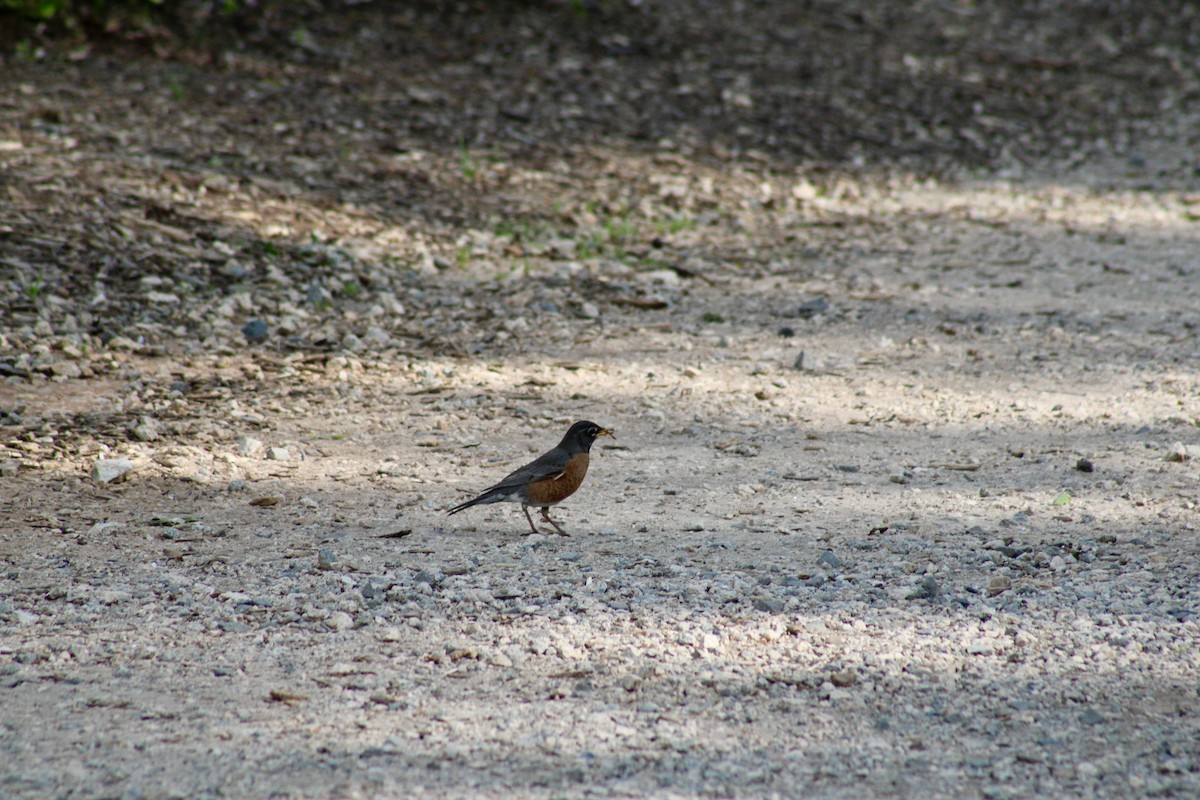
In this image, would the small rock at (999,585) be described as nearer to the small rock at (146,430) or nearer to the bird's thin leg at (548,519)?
the bird's thin leg at (548,519)

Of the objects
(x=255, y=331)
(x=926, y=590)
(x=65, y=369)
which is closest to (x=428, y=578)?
(x=926, y=590)

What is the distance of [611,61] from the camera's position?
11492 millimetres

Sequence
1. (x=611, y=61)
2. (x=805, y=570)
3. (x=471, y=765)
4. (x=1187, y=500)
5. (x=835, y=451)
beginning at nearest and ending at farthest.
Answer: (x=471, y=765) → (x=805, y=570) → (x=1187, y=500) → (x=835, y=451) → (x=611, y=61)

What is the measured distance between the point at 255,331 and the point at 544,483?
276 centimetres

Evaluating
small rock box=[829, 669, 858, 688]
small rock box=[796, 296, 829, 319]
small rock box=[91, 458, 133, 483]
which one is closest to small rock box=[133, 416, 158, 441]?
small rock box=[91, 458, 133, 483]

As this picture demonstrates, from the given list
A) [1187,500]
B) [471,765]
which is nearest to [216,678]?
[471,765]

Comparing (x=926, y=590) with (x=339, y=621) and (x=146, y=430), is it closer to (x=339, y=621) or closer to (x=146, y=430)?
(x=339, y=621)

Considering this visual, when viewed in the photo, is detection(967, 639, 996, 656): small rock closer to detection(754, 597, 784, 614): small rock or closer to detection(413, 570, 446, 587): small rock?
detection(754, 597, 784, 614): small rock

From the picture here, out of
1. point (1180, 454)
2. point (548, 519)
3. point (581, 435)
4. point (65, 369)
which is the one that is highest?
point (1180, 454)

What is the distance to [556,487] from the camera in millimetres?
4551

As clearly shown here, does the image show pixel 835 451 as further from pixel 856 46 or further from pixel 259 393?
Answer: pixel 856 46

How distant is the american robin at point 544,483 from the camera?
14.9ft

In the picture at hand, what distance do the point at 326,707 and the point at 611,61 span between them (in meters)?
9.26

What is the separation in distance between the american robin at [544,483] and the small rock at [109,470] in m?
1.46
